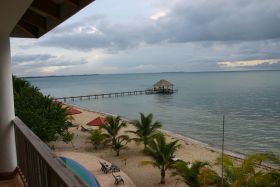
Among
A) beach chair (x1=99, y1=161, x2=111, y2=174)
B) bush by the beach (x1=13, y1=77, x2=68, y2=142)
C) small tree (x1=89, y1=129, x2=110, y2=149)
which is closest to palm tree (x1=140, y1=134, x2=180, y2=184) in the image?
beach chair (x1=99, y1=161, x2=111, y2=174)

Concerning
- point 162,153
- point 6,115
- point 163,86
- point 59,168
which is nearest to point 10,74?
point 6,115

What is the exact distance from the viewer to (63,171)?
1.85 meters

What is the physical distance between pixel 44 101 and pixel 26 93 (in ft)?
4.11

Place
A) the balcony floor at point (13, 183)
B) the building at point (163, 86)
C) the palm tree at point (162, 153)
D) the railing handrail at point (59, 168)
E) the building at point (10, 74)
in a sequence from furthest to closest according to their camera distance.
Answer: the building at point (163, 86), the palm tree at point (162, 153), the balcony floor at point (13, 183), the building at point (10, 74), the railing handrail at point (59, 168)

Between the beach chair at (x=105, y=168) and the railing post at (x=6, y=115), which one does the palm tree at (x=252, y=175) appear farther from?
the railing post at (x=6, y=115)

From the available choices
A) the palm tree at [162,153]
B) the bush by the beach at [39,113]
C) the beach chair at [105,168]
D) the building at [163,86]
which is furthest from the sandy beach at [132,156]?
the building at [163,86]

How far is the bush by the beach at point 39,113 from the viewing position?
19.2 meters

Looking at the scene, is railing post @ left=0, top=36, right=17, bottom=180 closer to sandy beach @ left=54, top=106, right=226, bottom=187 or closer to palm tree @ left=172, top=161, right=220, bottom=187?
palm tree @ left=172, top=161, right=220, bottom=187

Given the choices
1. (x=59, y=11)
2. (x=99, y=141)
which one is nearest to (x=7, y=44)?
(x=59, y=11)

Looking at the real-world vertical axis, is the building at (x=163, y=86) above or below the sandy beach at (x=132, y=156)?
above

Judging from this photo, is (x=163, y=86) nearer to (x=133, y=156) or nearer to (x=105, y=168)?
(x=133, y=156)

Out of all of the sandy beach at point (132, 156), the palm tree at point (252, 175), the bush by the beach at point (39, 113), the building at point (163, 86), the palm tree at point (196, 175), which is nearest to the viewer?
the palm tree at point (252, 175)

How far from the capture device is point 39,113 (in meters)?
20.2

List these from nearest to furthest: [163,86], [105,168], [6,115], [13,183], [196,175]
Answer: [13,183] → [6,115] → [196,175] → [105,168] → [163,86]
